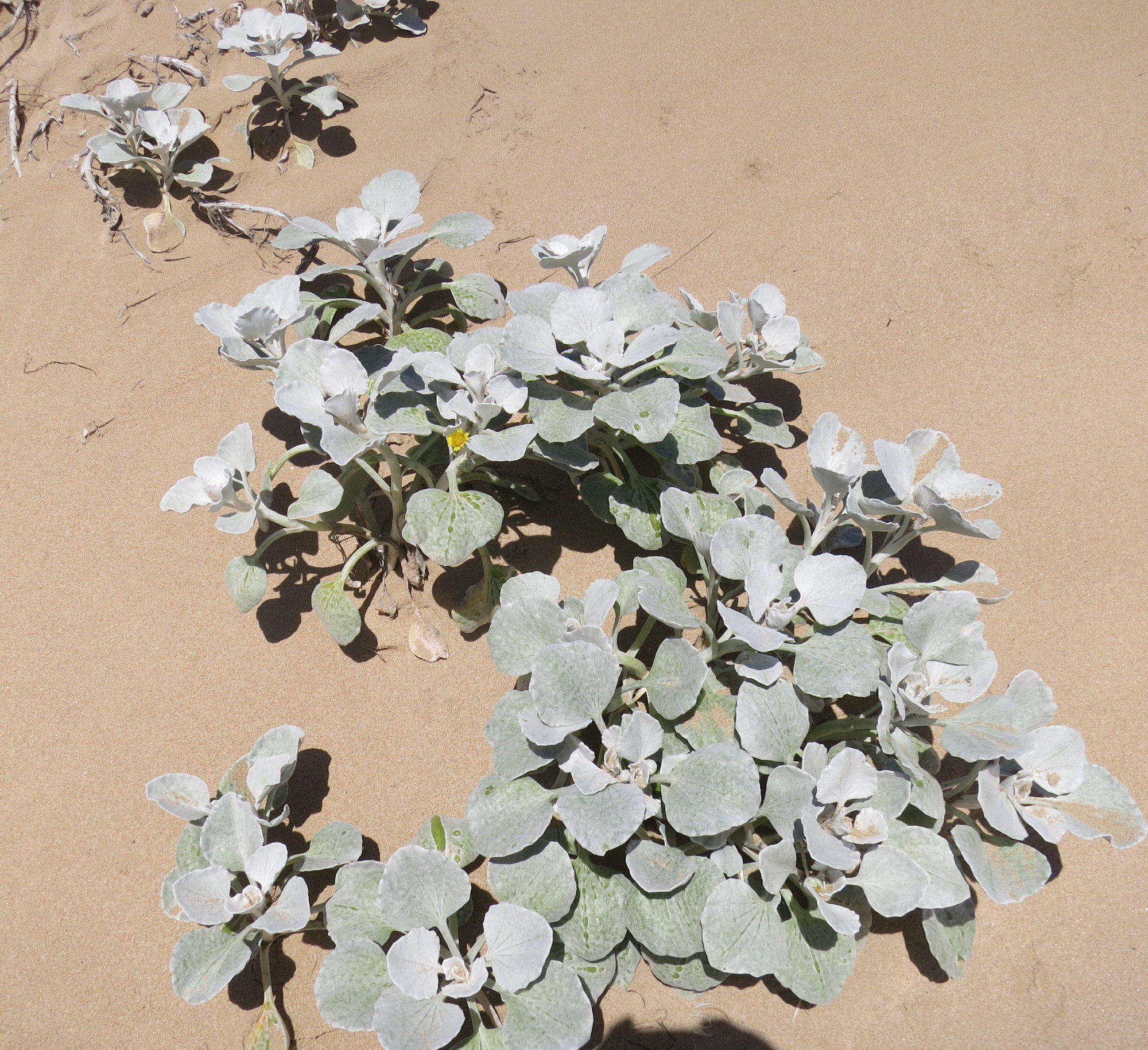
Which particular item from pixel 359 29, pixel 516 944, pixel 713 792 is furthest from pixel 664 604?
pixel 359 29

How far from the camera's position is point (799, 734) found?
1.82 metres

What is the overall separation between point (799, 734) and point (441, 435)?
1.28 meters

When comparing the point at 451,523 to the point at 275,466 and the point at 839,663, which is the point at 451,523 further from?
the point at 839,663

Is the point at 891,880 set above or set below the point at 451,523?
below

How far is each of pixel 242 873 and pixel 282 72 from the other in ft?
10.6

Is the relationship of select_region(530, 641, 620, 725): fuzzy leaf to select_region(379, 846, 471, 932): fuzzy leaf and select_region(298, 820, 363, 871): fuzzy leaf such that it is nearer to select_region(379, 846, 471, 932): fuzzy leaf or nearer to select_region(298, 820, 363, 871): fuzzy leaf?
select_region(379, 846, 471, 932): fuzzy leaf

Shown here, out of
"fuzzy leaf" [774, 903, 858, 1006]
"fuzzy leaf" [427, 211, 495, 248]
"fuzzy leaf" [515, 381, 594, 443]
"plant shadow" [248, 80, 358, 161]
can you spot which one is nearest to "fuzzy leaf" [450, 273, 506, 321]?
"fuzzy leaf" [427, 211, 495, 248]

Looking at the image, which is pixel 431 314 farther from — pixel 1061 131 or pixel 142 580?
pixel 1061 131

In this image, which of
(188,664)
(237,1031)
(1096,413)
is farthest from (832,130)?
(237,1031)

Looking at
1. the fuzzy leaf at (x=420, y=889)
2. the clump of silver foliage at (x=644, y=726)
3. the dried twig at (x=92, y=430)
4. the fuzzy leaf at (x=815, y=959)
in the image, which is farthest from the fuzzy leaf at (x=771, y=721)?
the dried twig at (x=92, y=430)

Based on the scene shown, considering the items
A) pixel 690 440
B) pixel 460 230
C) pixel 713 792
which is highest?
pixel 460 230

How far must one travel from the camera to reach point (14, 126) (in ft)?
11.4

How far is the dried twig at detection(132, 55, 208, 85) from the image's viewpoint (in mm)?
3609

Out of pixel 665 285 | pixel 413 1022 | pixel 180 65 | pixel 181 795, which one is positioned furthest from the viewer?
pixel 180 65
